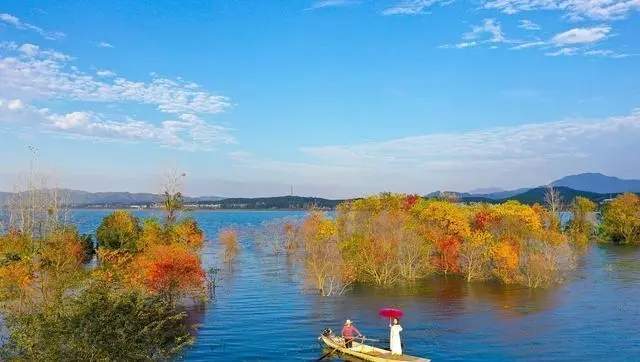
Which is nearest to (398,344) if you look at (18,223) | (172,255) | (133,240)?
(172,255)

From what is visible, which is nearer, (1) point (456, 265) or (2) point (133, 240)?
(1) point (456, 265)

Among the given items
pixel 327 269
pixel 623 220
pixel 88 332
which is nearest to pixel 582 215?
pixel 623 220

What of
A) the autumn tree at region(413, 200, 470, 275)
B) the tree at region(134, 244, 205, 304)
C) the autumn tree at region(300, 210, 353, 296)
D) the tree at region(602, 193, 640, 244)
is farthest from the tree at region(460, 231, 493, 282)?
the tree at region(602, 193, 640, 244)

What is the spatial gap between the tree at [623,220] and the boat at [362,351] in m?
115

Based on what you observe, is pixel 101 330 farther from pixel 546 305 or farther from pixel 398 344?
pixel 546 305

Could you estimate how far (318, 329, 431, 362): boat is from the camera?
39.7 m

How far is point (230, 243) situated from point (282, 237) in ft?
87.8

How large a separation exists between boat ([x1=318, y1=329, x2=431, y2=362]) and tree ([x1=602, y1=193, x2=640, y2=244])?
114966mm

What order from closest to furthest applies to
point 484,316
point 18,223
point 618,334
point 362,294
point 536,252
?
point 618,334 → point 484,316 → point 362,294 → point 536,252 → point 18,223

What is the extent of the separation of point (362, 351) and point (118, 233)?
2896 inches

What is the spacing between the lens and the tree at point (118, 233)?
340 ft

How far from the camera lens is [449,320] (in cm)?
5566

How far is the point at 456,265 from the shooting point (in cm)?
8475

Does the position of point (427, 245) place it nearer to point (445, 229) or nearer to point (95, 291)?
point (445, 229)
